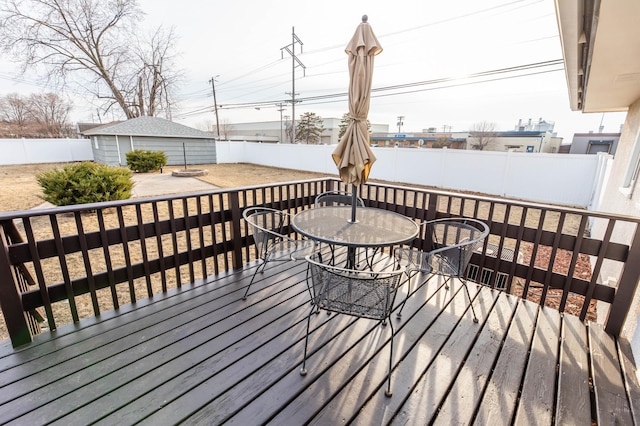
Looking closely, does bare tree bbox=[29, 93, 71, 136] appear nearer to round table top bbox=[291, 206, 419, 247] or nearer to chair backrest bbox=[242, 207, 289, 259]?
chair backrest bbox=[242, 207, 289, 259]

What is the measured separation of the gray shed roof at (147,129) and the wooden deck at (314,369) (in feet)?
56.2

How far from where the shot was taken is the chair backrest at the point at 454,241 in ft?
7.22

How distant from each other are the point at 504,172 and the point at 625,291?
323 inches

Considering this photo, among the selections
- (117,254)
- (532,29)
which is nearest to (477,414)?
(117,254)

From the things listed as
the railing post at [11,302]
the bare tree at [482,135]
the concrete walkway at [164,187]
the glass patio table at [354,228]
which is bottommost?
the concrete walkway at [164,187]

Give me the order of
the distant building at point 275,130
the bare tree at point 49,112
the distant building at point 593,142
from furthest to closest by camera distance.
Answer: the distant building at point 275,130 < the bare tree at point 49,112 < the distant building at point 593,142

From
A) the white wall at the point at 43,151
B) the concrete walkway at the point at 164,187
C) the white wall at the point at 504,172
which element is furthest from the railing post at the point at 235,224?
the white wall at the point at 43,151

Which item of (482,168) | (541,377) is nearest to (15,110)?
(482,168)

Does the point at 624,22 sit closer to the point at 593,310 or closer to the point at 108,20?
the point at 593,310

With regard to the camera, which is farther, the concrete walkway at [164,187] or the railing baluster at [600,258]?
the concrete walkway at [164,187]

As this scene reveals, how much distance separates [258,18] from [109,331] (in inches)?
446

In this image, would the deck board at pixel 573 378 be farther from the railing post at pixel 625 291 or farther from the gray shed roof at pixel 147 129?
the gray shed roof at pixel 147 129

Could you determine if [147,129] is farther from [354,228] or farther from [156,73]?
[354,228]

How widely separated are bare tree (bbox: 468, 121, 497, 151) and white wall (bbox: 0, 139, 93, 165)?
108ft
